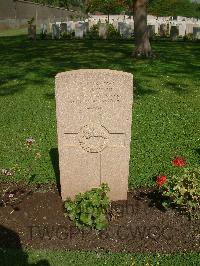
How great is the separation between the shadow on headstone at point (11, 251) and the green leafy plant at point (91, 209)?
0.69m

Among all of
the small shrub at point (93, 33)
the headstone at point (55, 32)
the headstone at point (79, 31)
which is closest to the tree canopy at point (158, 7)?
the small shrub at point (93, 33)

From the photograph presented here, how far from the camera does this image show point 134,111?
31.8 ft

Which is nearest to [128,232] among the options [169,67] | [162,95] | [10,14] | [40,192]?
[40,192]

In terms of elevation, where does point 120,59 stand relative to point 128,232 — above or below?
above

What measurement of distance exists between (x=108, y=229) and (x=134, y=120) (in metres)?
4.41

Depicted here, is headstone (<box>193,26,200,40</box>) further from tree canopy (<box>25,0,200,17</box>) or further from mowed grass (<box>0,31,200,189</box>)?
tree canopy (<box>25,0,200,17</box>)

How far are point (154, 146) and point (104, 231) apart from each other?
2990 mm

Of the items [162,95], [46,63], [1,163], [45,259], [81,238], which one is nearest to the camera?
[45,259]

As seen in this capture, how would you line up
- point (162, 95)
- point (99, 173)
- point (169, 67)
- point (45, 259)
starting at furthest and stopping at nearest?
point (169, 67)
point (162, 95)
point (99, 173)
point (45, 259)

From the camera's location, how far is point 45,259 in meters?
4.52

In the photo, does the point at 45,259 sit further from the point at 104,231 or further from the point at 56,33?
the point at 56,33

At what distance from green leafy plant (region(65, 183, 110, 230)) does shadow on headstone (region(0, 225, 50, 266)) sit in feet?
2.27

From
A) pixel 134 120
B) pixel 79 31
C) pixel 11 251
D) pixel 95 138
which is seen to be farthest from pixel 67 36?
pixel 11 251

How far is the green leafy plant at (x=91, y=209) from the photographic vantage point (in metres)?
4.86
